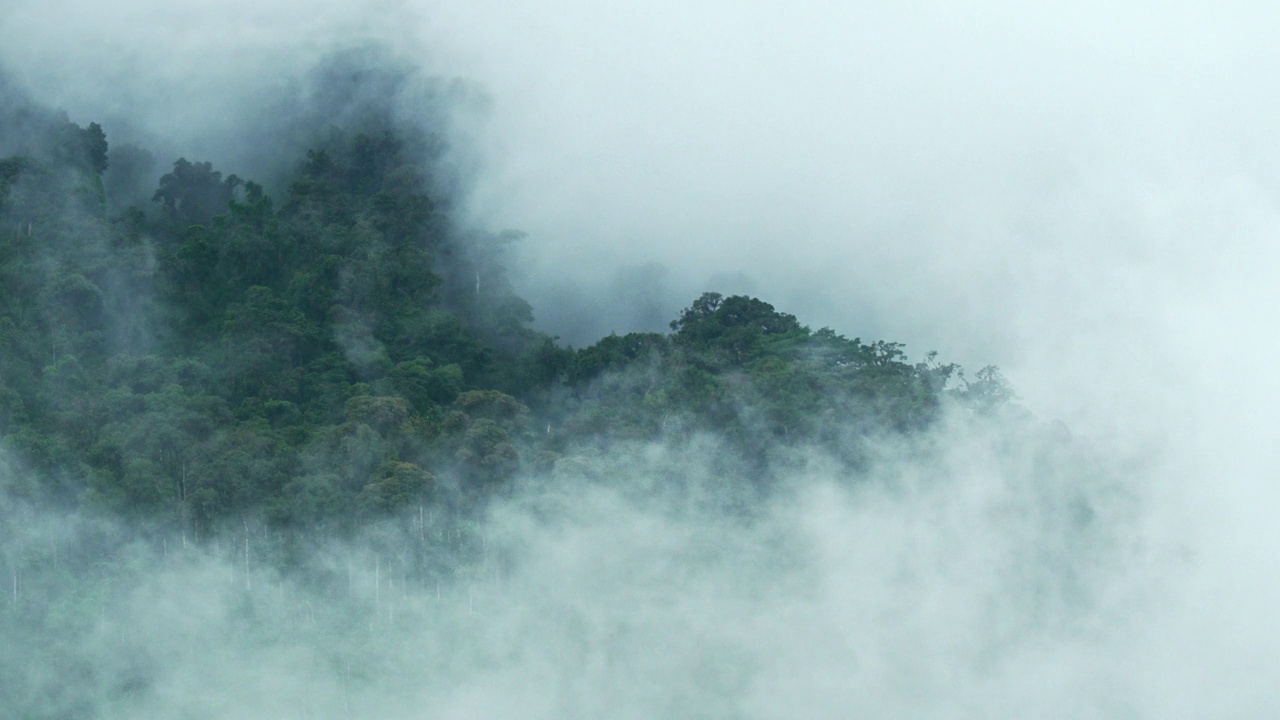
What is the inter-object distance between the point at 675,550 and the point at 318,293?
482 centimetres

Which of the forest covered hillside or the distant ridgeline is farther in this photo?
the distant ridgeline

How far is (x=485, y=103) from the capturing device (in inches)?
919

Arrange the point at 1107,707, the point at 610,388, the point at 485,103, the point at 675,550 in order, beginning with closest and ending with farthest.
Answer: the point at 1107,707, the point at 675,550, the point at 610,388, the point at 485,103

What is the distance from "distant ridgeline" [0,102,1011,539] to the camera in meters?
17.0

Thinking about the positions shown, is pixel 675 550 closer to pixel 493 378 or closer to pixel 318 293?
pixel 493 378

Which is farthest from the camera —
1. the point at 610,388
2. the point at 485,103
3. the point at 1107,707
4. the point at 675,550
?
the point at 485,103

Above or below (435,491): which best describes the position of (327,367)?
above

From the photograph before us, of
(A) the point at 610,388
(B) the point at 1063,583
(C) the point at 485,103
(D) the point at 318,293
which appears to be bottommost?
(B) the point at 1063,583

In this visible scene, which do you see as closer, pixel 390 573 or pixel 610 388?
pixel 390 573

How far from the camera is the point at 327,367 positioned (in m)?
19.0

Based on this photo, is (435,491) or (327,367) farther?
(327,367)

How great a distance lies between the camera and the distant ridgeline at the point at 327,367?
1705 centimetres

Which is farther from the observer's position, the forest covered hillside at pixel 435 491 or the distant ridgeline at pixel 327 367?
the distant ridgeline at pixel 327 367


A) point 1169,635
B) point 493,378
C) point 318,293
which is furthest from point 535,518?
point 1169,635
